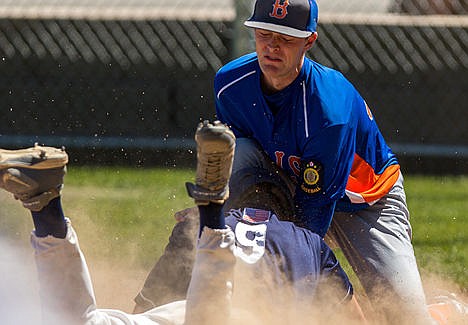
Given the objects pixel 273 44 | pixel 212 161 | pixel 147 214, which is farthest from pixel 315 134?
pixel 147 214

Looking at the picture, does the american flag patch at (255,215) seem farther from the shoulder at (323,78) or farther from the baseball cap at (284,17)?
the baseball cap at (284,17)

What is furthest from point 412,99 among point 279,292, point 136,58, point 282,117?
point 279,292

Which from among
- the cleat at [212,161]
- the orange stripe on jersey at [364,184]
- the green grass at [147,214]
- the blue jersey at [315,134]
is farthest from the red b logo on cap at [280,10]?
the green grass at [147,214]

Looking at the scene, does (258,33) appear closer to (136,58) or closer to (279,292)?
(279,292)

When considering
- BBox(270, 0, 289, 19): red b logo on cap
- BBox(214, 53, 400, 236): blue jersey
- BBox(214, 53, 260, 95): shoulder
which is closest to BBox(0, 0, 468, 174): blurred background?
BBox(214, 53, 260, 95): shoulder

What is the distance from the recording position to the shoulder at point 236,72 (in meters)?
4.77

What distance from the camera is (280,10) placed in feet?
14.6

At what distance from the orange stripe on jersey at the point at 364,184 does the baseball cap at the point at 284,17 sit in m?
0.75

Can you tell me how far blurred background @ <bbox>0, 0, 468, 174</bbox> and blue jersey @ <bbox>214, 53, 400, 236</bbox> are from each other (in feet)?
14.3

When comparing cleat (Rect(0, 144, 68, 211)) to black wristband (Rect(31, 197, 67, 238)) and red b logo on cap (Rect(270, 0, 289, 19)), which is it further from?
red b logo on cap (Rect(270, 0, 289, 19))

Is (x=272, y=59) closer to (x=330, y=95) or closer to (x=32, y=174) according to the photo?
(x=330, y=95)

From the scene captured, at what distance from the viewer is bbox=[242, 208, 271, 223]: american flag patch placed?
13.4 feet

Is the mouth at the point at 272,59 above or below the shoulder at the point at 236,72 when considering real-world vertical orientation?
above

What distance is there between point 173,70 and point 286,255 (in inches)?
227
